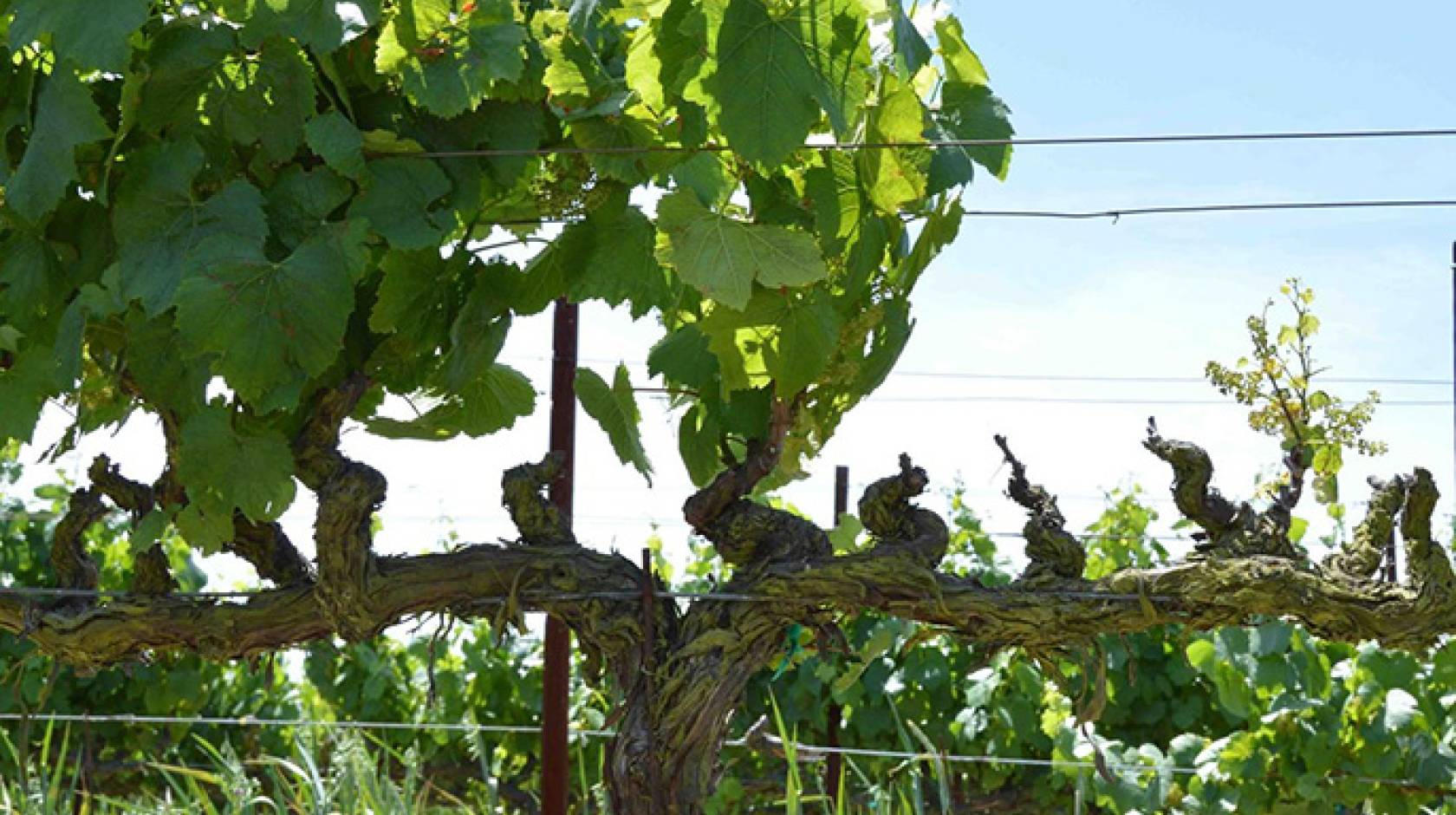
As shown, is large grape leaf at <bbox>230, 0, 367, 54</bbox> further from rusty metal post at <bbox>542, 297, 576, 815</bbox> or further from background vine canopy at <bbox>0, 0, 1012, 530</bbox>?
rusty metal post at <bbox>542, 297, 576, 815</bbox>

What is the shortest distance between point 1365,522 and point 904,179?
2.70 feet

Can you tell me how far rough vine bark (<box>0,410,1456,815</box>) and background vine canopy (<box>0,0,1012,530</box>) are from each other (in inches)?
5.6

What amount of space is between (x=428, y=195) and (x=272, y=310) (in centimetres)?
26

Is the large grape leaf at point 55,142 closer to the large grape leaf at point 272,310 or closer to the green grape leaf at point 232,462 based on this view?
the large grape leaf at point 272,310

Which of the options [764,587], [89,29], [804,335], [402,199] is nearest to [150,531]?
[402,199]

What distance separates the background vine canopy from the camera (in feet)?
7.07

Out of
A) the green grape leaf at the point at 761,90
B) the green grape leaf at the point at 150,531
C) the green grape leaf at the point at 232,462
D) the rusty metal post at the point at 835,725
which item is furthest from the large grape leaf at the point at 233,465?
the rusty metal post at the point at 835,725

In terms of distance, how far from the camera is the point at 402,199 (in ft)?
7.54

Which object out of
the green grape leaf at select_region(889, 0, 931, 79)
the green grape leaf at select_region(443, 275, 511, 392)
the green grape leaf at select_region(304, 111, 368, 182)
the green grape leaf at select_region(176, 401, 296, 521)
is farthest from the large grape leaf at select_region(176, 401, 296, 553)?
the green grape leaf at select_region(889, 0, 931, 79)

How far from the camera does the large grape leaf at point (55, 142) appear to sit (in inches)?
87.7

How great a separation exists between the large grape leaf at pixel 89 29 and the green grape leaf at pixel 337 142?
0.80 ft

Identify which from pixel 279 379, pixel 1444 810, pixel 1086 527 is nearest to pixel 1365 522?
pixel 279 379

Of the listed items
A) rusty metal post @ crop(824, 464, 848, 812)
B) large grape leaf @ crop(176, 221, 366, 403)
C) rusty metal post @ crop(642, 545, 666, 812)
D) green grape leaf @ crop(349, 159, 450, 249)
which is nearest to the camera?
large grape leaf @ crop(176, 221, 366, 403)

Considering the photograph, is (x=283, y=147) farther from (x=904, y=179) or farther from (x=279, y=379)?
(x=904, y=179)
